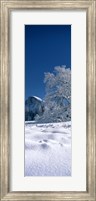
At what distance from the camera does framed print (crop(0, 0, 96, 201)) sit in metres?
2.75

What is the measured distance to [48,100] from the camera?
284 cm

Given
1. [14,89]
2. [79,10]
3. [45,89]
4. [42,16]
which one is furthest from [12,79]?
[79,10]

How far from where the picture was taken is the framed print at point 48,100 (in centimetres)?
275

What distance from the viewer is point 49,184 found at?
2777mm

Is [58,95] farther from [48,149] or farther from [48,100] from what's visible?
[48,149]

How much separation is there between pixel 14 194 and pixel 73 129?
599mm

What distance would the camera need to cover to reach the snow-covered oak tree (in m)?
2.83

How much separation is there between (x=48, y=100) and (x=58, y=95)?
0.26ft

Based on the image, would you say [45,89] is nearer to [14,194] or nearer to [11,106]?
[11,106]

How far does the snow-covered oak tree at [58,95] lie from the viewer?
283cm

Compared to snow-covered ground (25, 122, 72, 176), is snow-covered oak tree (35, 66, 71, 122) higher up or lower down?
higher up

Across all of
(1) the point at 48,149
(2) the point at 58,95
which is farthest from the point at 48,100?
(1) the point at 48,149

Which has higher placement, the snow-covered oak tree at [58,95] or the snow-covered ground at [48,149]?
the snow-covered oak tree at [58,95]

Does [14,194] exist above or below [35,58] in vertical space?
below
